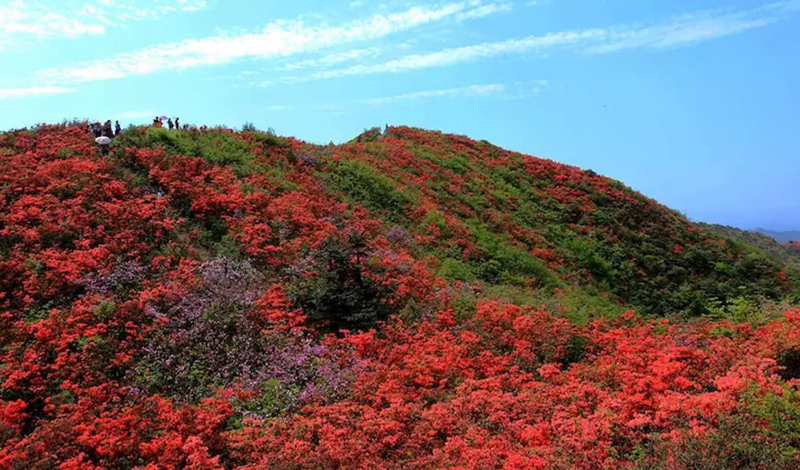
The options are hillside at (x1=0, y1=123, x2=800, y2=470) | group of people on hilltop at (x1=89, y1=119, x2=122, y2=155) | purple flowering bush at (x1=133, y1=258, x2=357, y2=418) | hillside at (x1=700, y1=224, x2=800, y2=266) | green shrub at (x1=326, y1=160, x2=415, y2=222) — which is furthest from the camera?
hillside at (x1=700, y1=224, x2=800, y2=266)

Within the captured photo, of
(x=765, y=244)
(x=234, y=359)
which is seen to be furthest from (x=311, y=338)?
(x=765, y=244)

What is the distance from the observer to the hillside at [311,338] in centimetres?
775

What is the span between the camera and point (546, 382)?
10.4 meters

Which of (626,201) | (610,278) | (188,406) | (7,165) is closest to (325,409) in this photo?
(188,406)

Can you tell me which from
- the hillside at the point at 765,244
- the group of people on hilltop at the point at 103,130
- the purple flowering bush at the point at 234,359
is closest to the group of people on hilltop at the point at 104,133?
the group of people on hilltop at the point at 103,130

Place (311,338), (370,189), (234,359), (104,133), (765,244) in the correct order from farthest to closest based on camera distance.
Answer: (765,244) → (370,189) → (104,133) → (311,338) → (234,359)

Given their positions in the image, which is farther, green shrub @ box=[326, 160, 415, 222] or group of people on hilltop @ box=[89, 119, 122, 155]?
green shrub @ box=[326, 160, 415, 222]

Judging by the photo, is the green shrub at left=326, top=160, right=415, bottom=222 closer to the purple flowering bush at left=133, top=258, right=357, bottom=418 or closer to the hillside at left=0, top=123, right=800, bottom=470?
the hillside at left=0, top=123, right=800, bottom=470

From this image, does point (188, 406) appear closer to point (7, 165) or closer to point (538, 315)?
point (538, 315)

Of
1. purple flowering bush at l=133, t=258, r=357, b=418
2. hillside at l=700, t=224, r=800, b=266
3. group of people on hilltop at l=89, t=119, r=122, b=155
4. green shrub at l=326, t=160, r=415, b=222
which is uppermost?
group of people on hilltop at l=89, t=119, r=122, b=155

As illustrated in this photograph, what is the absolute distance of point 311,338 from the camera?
12.1m

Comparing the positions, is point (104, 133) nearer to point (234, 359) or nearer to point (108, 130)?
point (108, 130)

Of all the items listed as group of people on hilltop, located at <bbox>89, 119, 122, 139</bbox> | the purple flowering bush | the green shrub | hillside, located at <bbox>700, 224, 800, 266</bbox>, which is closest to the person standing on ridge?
group of people on hilltop, located at <bbox>89, 119, 122, 139</bbox>

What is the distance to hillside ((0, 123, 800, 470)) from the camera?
775cm
